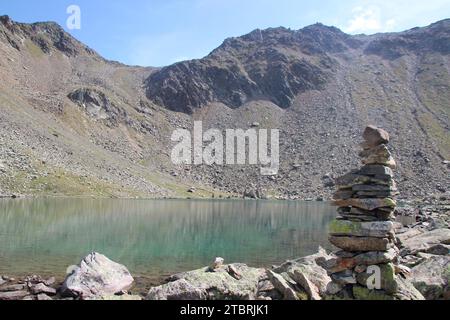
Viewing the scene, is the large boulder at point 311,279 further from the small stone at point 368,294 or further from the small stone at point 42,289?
the small stone at point 42,289

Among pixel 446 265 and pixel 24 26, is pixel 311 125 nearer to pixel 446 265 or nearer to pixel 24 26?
pixel 24 26

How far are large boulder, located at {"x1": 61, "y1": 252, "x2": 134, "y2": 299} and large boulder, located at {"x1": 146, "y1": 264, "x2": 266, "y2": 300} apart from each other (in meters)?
3.84

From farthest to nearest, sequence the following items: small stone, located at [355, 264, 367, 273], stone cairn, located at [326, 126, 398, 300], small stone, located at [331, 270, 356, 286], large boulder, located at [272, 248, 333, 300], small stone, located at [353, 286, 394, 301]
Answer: large boulder, located at [272, 248, 333, 300] → small stone, located at [331, 270, 356, 286] → small stone, located at [355, 264, 367, 273] → stone cairn, located at [326, 126, 398, 300] → small stone, located at [353, 286, 394, 301]

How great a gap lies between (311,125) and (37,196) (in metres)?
125

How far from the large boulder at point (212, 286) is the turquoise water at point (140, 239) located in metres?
7.50

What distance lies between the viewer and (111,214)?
6425cm

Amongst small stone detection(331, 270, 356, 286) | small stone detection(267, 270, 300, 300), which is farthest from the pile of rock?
small stone detection(331, 270, 356, 286)

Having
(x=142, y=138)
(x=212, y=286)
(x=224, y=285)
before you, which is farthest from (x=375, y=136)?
(x=142, y=138)

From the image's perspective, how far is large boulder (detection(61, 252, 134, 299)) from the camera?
2211 centimetres

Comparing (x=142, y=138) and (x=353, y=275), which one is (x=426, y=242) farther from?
(x=142, y=138)

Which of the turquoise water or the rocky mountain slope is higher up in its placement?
the rocky mountain slope

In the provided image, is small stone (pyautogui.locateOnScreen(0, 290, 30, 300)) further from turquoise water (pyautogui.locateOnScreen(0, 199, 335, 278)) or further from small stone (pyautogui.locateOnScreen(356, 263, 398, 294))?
small stone (pyautogui.locateOnScreen(356, 263, 398, 294))

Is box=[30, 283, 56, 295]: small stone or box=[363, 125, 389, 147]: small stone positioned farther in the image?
box=[30, 283, 56, 295]: small stone
